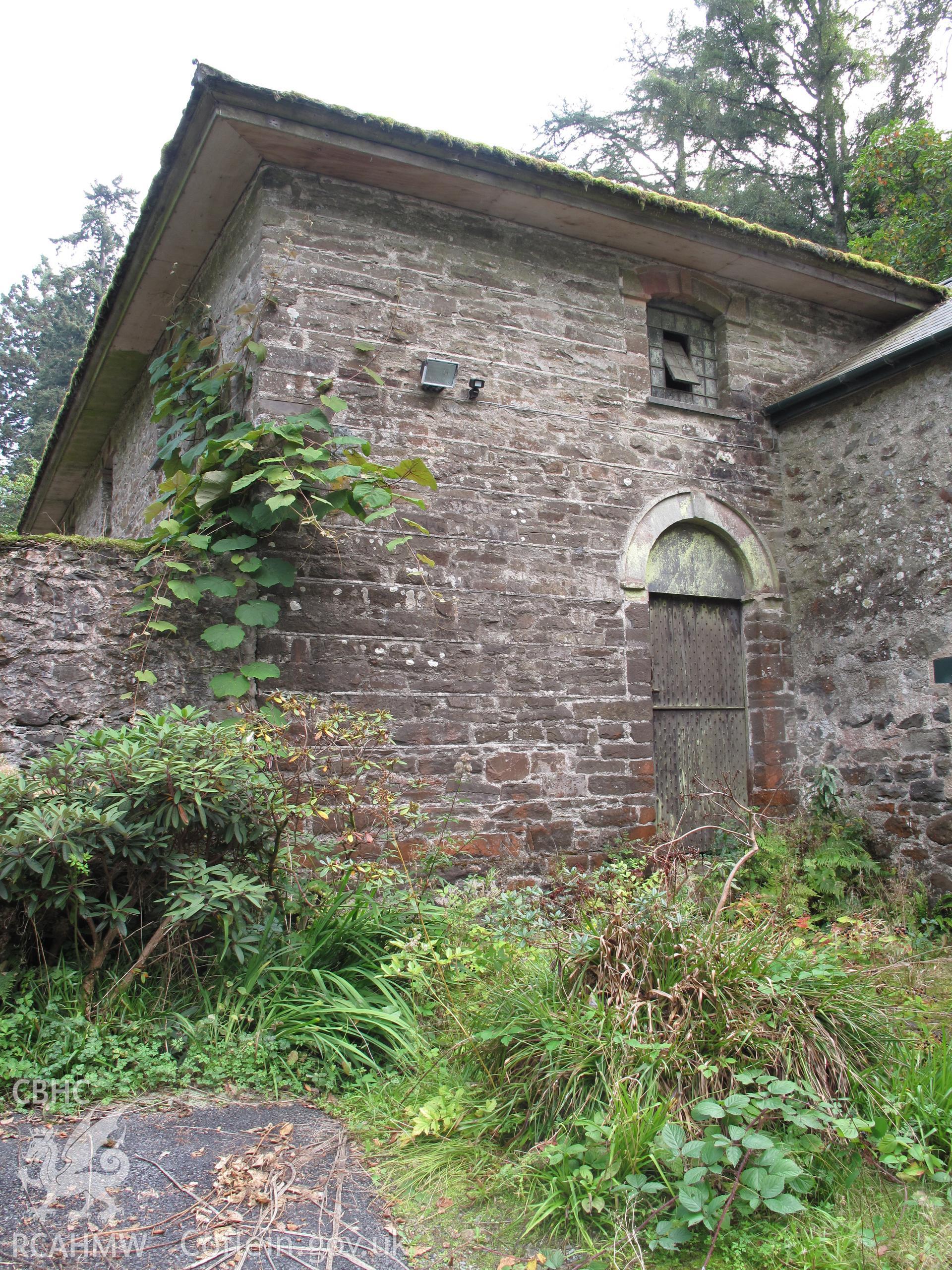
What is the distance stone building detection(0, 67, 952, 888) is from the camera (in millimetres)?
5578

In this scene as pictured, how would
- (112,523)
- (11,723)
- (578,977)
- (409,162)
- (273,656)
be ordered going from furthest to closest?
(112,523) < (409,162) < (273,656) < (11,723) < (578,977)

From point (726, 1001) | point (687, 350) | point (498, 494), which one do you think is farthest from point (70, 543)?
point (687, 350)

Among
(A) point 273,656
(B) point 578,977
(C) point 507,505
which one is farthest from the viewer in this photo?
(C) point 507,505

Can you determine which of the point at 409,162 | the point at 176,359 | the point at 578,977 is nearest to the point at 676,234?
the point at 409,162

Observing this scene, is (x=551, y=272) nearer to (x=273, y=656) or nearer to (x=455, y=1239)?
(x=273, y=656)

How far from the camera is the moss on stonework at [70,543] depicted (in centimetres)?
439

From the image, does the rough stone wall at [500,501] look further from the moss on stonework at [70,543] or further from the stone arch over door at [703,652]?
the moss on stonework at [70,543]

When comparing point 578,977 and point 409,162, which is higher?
point 409,162

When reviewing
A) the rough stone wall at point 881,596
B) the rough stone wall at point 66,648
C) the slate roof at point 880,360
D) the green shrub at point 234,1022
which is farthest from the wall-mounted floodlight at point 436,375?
the green shrub at point 234,1022

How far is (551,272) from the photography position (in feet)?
21.8

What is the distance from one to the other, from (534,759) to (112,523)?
241 inches

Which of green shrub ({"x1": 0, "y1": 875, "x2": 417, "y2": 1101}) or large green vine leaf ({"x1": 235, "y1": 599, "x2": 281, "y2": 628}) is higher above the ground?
large green vine leaf ({"x1": 235, "y1": 599, "x2": 281, "y2": 628})

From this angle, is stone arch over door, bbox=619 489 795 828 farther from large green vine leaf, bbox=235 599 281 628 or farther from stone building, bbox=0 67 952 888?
large green vine leaf, bbox=235 599 281 628

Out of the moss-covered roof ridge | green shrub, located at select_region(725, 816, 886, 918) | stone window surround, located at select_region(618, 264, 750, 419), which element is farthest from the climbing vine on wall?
green shrub, located at select_region(725, 816, 886, 918)
